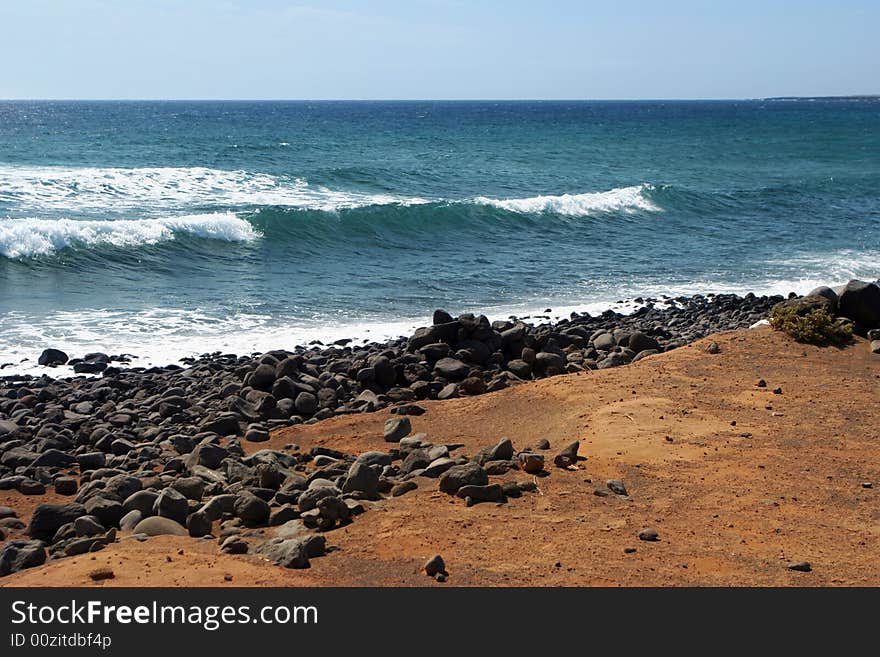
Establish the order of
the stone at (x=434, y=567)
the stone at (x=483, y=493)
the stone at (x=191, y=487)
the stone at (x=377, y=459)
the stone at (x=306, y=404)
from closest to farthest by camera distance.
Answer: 1. the stone at (x=434, y=567)
2. the stone at (x=483, y=493)
3. the stone at (x=191, y=487)
4. the stone at (x=377, y=459)
5. the stone at (x=306, y=404)

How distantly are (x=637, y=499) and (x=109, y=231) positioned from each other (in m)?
19.1

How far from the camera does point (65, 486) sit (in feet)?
29.7

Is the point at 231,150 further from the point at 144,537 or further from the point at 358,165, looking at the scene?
the point at 144,537

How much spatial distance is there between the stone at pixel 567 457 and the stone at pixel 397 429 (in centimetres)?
208

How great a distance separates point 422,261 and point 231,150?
98.0 ft

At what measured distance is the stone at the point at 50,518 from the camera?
7566 millimetres

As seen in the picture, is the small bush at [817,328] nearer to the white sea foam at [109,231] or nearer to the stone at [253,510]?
the stone at [253,510]

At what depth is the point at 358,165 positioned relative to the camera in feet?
145

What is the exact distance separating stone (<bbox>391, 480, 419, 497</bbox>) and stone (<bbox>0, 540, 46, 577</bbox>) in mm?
2583

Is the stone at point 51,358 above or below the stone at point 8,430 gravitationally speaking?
above

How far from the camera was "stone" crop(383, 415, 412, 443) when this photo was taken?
1004 cm

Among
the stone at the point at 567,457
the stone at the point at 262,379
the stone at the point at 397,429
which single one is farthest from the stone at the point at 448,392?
the stone at the point at 567,457

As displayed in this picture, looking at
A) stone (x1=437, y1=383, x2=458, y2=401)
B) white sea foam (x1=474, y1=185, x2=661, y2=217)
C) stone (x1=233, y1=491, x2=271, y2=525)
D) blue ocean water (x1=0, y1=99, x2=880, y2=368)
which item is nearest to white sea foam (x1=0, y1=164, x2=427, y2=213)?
blue ocean water (x1=0, y1=99, x2=880, y2=368)

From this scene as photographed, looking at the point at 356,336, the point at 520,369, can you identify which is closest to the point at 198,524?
the point at 520,369
